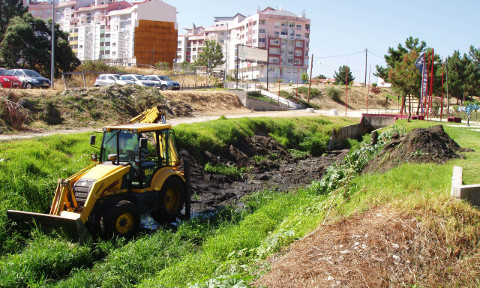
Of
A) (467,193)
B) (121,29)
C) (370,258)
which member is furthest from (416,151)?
→ (121,29)

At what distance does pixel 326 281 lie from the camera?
18.4 feet

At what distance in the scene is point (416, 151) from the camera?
1386 cm

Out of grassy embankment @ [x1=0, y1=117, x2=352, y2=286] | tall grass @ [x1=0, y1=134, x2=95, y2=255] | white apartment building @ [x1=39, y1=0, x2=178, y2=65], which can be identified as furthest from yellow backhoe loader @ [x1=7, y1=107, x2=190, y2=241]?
white apartment building @ [x1=39, y1=0, x2=178, y2=65]

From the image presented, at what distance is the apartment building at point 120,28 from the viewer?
254 feet

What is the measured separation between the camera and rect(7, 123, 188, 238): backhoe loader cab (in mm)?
9648

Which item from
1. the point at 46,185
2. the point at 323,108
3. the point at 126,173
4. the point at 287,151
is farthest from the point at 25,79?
the point at 323,108

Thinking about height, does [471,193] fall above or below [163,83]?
below

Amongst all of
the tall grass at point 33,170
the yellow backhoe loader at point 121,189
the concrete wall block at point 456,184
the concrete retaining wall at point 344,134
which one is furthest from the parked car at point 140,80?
the concrete wall block at point 456,184

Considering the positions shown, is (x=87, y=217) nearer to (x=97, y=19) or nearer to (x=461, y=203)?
(x=461, y=203)

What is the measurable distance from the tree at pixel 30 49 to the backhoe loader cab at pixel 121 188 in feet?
117

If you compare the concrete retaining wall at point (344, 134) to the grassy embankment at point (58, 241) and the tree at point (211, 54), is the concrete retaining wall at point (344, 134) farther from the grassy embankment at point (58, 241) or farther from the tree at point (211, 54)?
the tree at point (211, 54)

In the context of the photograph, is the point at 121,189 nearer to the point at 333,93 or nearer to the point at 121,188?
the point at 121,188

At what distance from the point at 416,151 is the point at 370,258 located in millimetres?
8669

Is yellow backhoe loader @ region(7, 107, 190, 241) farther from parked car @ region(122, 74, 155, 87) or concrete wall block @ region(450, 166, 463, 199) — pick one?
parked car @ region(122, 74, 155, 87)
